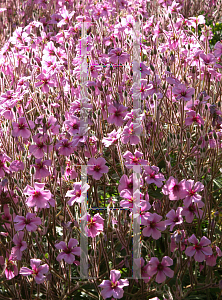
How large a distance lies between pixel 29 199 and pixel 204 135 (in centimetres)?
98

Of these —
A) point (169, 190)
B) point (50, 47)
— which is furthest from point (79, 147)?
point (50, 47)

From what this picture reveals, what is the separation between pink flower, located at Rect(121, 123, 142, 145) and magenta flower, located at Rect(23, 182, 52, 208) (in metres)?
0.49

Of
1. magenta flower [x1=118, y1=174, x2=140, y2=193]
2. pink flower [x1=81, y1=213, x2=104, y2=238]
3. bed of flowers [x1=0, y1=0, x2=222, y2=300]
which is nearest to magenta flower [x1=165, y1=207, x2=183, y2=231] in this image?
bed of flowers [x1=0, y1=0, x2=222, y2=300]

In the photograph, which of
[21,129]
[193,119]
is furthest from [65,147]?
[193,119]

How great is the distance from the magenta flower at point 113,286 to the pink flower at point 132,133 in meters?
0.66

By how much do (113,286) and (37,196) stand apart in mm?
553

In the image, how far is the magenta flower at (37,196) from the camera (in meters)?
1.73

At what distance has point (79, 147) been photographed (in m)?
1.94

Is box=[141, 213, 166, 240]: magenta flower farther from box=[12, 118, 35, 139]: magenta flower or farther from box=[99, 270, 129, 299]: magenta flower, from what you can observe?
box=[12, 118, 35, 139]: magenta flower

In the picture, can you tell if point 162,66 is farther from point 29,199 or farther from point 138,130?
point 29,199

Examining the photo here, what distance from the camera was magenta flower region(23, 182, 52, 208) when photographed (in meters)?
1.73

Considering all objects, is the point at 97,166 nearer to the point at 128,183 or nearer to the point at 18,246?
the point at 128,183

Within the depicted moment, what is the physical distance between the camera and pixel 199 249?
5.74ft

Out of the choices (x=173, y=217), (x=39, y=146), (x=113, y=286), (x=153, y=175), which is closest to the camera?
(x=113, y=286)
